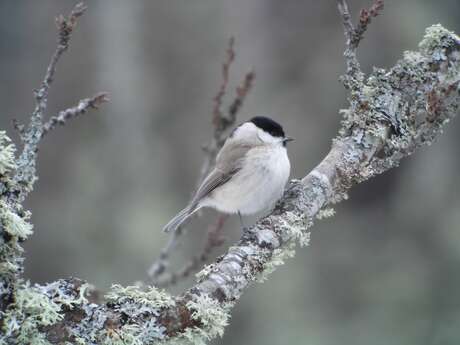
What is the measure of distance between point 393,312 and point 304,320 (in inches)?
36.8

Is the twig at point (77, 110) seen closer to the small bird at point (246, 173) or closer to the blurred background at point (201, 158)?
the small bird at point (246, 173)

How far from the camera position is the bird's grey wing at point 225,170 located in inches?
157

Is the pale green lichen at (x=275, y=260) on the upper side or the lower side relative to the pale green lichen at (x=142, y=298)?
upper

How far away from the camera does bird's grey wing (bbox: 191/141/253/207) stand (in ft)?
13.1

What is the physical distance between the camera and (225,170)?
13.3 ft

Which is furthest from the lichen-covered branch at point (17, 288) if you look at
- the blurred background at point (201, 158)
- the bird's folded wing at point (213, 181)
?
the blurred background at point (201, 158)

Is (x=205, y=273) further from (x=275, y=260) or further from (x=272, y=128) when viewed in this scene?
(x=272, y=128)

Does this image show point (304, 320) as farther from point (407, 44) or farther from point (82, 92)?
point (82, 92)

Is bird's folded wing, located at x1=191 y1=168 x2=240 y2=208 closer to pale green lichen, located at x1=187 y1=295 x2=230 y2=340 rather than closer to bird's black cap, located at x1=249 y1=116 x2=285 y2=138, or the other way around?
bird's black cap, located at x1=249 y1=116 x2=285 y2=138

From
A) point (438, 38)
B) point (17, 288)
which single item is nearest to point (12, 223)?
point (17, 288)

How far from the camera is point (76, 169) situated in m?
7.47

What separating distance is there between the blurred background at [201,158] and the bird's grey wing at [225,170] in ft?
6.47

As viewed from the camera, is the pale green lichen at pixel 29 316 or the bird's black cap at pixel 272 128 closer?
the pale green lichen at pixel 29 316

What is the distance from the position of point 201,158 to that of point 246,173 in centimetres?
378
